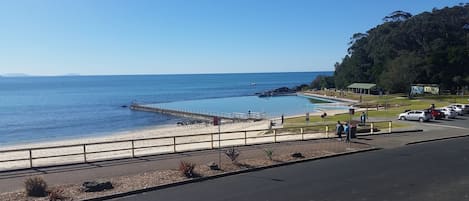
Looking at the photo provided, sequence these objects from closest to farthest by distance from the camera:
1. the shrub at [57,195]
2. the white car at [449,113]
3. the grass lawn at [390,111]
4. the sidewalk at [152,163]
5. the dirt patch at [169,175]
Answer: the shrub at [57,195] < the dirt patch at [169,175] < the sidewalk at [152,163] < the grass lawn at [390,111] < the white car at [449,113]

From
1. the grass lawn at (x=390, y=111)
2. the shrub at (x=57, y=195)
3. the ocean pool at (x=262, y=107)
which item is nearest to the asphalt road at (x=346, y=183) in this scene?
the shrub at (x=57, y=195)

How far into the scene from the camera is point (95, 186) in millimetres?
13820

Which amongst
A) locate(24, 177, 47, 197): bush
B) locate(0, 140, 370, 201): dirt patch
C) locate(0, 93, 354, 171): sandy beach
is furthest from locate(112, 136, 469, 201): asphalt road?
locate(0, 93, 354, 171): sandy beach

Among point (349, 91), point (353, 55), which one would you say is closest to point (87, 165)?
point (349, 91)

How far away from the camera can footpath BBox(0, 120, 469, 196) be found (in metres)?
15.5

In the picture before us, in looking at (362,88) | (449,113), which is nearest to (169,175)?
(449,113)

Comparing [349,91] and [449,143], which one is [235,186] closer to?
[449,143]

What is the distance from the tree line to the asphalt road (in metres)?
85.7

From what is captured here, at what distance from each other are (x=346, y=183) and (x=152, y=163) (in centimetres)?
766

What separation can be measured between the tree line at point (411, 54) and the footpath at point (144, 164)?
78.2 meters

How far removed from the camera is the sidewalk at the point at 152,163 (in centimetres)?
1560

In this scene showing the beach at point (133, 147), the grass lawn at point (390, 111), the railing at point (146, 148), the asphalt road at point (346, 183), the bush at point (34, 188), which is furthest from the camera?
the grass lawn at point (390, 111)

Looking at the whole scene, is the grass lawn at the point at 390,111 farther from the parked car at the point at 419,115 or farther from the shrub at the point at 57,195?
the shrub at the point at 57,195

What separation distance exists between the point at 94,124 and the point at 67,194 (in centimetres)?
6384
